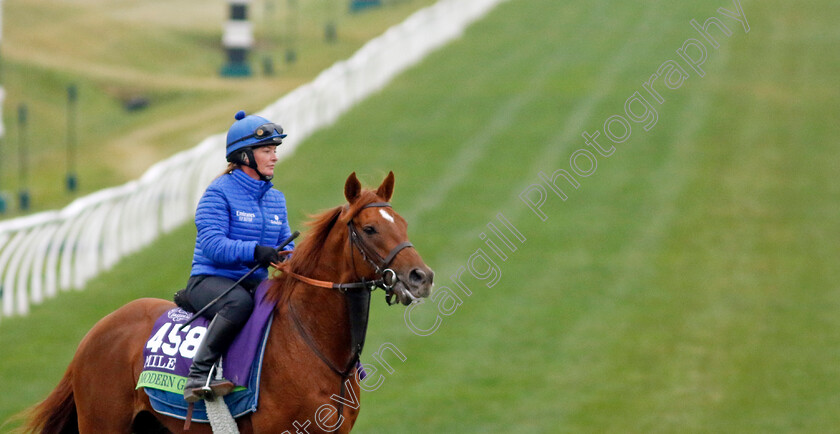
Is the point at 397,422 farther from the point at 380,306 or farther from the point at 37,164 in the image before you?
the point at 37,164

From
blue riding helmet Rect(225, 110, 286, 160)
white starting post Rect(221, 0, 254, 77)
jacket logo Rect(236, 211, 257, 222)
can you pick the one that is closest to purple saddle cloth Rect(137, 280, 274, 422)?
jacket logo Rect(236, 211, 257, 222)

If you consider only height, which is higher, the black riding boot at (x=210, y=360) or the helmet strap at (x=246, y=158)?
the helmet strap at (x=246, y=158)

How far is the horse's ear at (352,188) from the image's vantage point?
191 inches

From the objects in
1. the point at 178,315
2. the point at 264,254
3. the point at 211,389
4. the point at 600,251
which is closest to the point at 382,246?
the point at 264,254

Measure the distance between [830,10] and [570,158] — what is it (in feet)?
60.9

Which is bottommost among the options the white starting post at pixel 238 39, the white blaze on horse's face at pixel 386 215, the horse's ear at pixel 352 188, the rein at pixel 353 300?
the rein at pixel 353 300

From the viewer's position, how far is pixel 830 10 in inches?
1286

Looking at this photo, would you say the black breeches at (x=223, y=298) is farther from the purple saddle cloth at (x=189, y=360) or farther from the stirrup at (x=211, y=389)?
the stirrup at (x=211, y=389)

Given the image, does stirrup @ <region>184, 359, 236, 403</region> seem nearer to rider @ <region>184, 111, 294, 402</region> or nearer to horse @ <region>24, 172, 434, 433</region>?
rider @ <region>184, 111, 294, 402</region>

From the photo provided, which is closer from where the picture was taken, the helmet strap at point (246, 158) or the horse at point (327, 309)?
the horse at point (327, 309)

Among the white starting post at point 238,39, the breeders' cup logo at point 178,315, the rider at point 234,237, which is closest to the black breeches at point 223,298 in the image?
the rider at point 234,237

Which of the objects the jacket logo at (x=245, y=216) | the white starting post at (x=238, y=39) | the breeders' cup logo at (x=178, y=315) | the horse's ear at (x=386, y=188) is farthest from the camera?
the white starting post at (x=238, y=39)

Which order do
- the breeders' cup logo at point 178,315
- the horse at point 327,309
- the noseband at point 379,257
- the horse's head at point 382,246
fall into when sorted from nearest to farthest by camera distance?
the horse's head at point 382,246 < the noseband at point 379,257 < the horse at point 327,309 < the breeders' cup logo at point 178,315

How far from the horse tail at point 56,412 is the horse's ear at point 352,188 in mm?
2148
